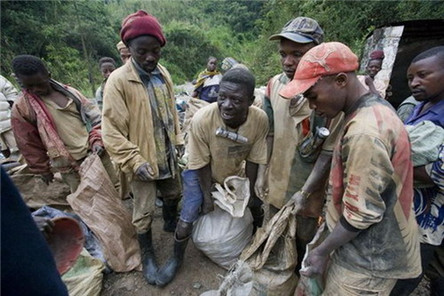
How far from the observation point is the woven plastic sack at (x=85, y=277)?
6.26 ft

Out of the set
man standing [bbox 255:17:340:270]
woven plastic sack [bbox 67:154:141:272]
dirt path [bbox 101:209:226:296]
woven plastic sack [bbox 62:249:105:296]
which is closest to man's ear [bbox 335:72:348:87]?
man standing [bbox 255:17:340:270]

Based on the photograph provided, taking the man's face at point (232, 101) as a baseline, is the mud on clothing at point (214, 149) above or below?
below

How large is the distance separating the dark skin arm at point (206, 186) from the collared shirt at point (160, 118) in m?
0.42

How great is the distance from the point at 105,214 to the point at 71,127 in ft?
3.12

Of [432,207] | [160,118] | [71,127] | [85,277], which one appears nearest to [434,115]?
[432,207]

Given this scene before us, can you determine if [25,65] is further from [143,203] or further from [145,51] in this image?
[143,203]

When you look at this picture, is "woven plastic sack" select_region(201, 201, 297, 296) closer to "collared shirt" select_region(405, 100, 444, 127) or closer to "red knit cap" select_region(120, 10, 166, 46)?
"collared shirt" select_region(405, 100, 444, 127)

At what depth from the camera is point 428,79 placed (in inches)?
60.3

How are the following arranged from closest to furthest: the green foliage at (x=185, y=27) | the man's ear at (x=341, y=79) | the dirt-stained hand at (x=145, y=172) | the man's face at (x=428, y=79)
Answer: the man's ear at (x=341, y=79) → the man's face at (x=428, y=79) → the dirt-stained hand at (x=145, y=172) → the green foliage at (x=185, y=27)

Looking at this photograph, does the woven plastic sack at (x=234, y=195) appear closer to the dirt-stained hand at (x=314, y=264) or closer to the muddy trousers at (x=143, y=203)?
the muddy trousers at (x=143, y=203)

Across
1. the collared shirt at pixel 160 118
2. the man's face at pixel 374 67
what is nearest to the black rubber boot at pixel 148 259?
the collared shirt at pixel 160 118

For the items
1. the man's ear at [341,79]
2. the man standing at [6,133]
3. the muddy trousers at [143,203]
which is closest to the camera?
the man's ear at [341,79]

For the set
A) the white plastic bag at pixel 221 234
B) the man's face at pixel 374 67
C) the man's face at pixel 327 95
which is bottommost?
the white plastic bag at pixel 221 234

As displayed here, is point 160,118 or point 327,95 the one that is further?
point 160,118
